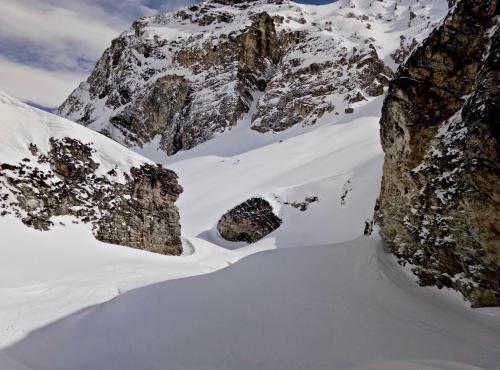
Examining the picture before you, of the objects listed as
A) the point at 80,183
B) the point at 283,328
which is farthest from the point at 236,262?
the point at 80,183

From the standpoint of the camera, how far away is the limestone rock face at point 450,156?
622 centimetres

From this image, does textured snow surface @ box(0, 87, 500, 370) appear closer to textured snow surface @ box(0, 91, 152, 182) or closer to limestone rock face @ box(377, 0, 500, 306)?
textured snow surface @ box(0, 91, 152, 182)

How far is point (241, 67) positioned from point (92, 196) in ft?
140

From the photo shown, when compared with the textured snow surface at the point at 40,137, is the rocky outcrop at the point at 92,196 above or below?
below

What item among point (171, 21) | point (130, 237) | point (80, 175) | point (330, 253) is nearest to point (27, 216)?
point (80, 175)

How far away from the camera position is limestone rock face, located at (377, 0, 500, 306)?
20.4ft

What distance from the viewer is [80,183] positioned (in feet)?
44.4

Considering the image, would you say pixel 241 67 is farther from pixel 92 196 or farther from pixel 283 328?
pixel 283 328

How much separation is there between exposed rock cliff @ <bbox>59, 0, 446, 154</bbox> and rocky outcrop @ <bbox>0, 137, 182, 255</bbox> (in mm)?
29232

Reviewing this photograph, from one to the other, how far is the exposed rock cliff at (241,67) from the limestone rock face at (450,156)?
33.7 m

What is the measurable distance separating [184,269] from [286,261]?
11.7ft

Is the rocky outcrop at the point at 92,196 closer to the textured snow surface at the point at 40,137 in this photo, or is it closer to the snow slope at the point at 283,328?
the textured snow surface at the point at 40,137

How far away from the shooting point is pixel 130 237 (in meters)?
14.3

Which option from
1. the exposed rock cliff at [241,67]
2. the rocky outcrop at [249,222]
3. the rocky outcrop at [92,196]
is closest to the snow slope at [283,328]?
the rocky outcrop at [92,196]
